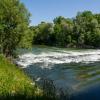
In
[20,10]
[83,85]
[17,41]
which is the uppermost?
[20,10]

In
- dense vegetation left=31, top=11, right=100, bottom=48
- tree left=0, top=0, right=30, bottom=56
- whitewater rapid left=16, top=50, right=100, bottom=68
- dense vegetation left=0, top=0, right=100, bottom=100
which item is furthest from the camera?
dense vegetation left=31, top=11, right=100, bottom=48

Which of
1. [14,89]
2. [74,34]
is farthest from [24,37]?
[74,34]

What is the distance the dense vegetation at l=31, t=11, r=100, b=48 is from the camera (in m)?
96.5

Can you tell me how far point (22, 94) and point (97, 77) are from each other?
1365 centimetres

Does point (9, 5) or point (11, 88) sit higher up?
point (9, 5)

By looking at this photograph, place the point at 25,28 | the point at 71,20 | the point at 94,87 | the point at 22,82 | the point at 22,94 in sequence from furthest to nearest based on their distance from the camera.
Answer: the point at 71,20, the point at 25,28, the point at 94,87, the point at 22,82, the point at 22,94

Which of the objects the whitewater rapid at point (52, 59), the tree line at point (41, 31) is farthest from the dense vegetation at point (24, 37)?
the whitewater rapid at point (52, 59)

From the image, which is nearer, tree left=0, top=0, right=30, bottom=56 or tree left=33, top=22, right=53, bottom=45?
tree left=0, top=0, right=30, bottom=56

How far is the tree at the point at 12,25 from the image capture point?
4769 centimetres

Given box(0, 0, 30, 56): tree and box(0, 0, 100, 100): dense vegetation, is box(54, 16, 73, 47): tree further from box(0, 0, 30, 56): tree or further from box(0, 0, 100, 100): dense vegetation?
box(0, 0, 30, 56): tree

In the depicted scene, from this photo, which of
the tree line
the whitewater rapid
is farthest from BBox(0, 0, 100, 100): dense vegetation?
the whitewater rapid

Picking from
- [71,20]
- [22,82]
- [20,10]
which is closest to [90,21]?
[71,20]

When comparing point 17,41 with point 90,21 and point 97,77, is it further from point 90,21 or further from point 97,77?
point 90,21

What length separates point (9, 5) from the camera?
48.3 metres
